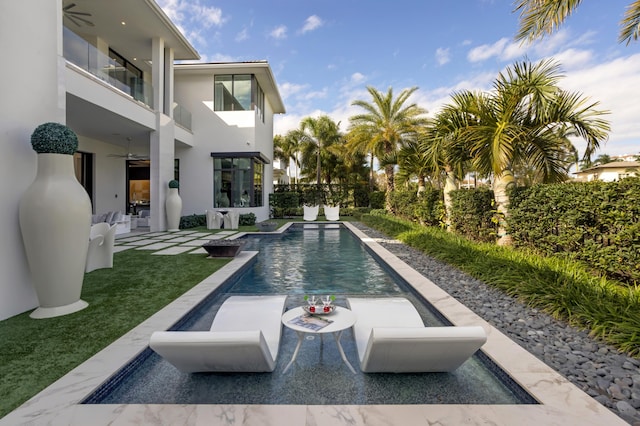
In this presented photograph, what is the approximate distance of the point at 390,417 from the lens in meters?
2.07

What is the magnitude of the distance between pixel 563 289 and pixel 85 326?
211 inches

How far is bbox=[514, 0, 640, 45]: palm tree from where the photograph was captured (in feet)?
17.8

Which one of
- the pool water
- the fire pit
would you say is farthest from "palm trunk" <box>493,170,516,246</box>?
the fire pit

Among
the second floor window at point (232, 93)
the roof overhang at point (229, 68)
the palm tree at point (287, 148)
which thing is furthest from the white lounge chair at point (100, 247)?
the palm tree at point (287, 148)

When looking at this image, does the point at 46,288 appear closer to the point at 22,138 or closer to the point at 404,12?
the point at 22,138

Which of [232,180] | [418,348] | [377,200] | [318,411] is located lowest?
[318,411]

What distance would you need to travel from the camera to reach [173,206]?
40.3 feet

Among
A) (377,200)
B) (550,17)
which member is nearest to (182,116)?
(377,200)

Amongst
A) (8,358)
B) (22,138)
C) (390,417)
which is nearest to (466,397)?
(390,417)

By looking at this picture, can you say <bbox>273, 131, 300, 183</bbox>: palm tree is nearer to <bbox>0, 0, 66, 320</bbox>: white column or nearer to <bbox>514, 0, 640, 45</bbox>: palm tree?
<bbox>514, 0, 640, 45</bbox>: palm tree

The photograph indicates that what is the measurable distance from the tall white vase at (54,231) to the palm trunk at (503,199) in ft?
23.9

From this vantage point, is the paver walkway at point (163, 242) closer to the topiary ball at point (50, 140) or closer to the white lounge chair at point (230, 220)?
the white lounge chair at point (230, 220)

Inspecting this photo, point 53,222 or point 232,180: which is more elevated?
point 232,180

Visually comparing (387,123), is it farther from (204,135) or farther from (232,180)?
(204,135)
